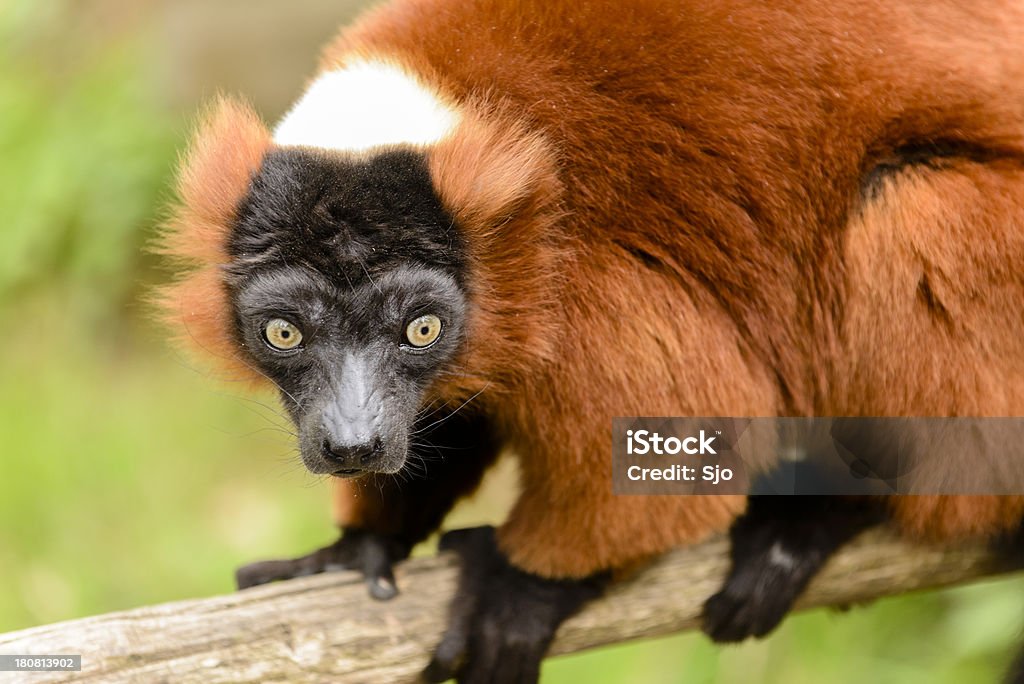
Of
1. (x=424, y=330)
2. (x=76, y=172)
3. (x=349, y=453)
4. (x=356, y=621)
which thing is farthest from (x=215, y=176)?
(x=76, y=172)

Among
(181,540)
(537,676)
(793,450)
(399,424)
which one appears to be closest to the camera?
(399,424)

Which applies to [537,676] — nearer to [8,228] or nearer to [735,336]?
[735,336]

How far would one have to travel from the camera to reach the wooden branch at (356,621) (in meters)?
3.00

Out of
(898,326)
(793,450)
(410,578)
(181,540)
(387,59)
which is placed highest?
(387,59)

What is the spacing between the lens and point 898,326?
325 centimetres

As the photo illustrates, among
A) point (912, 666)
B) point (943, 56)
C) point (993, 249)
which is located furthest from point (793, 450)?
point (912, 666)

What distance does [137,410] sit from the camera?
717cm

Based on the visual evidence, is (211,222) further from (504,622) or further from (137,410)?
(137,410)

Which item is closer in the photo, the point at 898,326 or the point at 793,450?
the point at 898,326

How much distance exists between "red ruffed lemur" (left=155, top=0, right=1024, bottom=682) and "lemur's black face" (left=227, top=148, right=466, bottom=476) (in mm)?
15

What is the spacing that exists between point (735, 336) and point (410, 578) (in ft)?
4.13

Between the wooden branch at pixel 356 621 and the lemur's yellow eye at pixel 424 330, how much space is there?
905 millimetres
